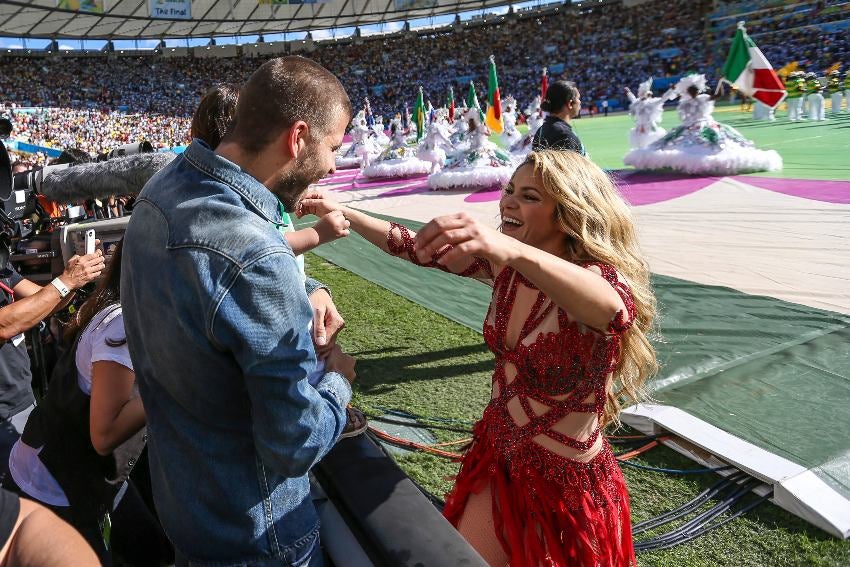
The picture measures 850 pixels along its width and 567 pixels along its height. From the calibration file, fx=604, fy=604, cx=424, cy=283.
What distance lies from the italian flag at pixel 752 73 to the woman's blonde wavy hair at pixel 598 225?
10.2m

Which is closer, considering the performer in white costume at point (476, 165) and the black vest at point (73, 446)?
the black vest at point (73, 446)

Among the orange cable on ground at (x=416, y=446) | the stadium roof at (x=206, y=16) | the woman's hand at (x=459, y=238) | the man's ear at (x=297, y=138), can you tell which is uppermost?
the stadium roof at (x=206, y=16)

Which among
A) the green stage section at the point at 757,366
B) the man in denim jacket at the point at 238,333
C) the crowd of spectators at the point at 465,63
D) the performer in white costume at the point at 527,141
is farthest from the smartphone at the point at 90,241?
the crowd of spectators at the point at 465,63

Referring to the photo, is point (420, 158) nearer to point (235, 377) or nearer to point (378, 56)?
point (235, 377)

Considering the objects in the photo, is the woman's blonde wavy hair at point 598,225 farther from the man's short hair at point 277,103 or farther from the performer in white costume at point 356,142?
the performer in white costume at point 356,142

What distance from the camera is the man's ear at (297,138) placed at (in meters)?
1.17

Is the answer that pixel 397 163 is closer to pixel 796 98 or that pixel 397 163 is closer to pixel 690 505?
pixel 796 98

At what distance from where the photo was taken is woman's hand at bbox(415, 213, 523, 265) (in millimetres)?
1230

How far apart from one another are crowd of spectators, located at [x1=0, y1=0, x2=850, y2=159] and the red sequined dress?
32654 mm

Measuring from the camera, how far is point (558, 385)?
172 cm

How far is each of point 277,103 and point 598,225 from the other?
1.04 meters

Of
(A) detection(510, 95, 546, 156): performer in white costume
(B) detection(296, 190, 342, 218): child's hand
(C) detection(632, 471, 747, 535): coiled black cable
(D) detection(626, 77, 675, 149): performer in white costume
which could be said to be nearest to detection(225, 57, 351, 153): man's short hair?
(B) detection(296, 190, 342, 218): child's hand

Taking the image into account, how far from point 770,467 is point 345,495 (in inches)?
93.3

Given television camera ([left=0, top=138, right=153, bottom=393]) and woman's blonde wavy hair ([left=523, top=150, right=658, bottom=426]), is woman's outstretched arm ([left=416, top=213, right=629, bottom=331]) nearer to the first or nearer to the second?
woman's blonde wavy hair ([left=523, top=150, right=658, bottom=426])
